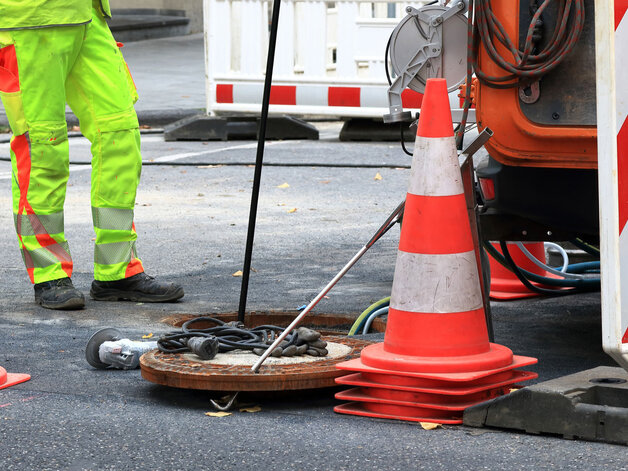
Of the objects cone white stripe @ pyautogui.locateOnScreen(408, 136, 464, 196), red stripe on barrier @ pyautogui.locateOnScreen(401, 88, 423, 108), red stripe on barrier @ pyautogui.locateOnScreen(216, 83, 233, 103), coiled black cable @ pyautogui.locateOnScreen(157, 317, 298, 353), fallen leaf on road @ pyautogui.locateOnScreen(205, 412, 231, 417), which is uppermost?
red stripe on barrier @ pyautogui.locateOnScreen(216, 83, 233, 103)

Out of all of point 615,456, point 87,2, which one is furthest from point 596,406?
point 87,2

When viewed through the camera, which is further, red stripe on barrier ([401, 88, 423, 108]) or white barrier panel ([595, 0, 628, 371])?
red stripe on barrier ([401, 88, 423, 108])

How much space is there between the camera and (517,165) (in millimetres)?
3762

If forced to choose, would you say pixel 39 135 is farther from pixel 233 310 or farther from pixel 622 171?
pixel 622 171

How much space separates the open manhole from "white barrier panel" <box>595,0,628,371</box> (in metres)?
0.88

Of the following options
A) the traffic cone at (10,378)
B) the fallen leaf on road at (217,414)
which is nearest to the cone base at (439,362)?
the fallen leaf on road at (217,414)

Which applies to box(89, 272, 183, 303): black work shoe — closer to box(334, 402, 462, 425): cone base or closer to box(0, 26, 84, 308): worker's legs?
box(0, 26, 84, 308): worker's legs

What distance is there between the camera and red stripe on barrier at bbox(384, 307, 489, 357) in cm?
343

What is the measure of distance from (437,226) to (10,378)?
1427 millimetres

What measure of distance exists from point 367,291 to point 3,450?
8.18 feet

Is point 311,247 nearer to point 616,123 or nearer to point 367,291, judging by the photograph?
point 367,291

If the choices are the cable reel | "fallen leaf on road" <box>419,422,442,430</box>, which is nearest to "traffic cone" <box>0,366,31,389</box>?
"fallen leaf on road" <box>419,422,442,430</box>

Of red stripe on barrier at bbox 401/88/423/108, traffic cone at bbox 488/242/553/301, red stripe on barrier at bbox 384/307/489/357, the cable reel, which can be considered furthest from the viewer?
red stripe on barrier at bbox 401/88/423/108

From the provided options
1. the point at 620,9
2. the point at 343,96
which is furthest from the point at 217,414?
the point at 343,96
